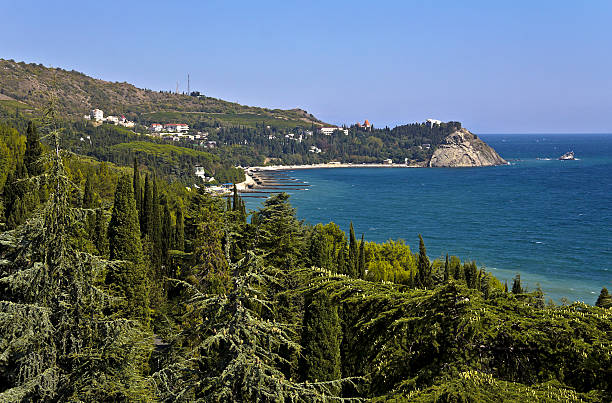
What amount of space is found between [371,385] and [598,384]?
208 cm

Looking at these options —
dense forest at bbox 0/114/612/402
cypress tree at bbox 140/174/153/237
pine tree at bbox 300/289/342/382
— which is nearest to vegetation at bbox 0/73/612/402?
dense forest at bbox 0/114/612/402

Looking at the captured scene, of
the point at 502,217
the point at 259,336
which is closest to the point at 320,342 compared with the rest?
the point at 259,336

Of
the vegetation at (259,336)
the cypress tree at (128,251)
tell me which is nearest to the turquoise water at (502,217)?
the cypress tree at (128,251)

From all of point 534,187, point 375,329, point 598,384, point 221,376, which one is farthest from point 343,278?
point 534,187

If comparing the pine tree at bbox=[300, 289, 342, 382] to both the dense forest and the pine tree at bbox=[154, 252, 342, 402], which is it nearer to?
the dense forest

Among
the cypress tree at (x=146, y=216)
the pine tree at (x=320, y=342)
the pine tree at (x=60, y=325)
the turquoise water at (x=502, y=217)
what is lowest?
the turquoise water at (x=502, y=217)

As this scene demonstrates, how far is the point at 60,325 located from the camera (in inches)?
278

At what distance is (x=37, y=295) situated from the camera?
23.0 feet

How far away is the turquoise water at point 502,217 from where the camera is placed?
51.2 metres

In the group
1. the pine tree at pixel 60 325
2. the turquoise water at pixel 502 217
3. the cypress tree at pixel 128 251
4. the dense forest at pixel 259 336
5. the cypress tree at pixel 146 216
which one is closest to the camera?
the dense forest at pixel 259 336

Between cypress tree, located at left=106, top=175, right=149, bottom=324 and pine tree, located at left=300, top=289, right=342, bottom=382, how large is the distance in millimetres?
8174

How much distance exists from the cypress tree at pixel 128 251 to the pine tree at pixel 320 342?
8.17 meters

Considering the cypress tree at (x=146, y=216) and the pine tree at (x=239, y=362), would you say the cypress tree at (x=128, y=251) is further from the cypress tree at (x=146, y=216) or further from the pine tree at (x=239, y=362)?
the pine tree at (x=239, y=362)

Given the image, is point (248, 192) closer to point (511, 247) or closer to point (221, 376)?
point (511, 247)
